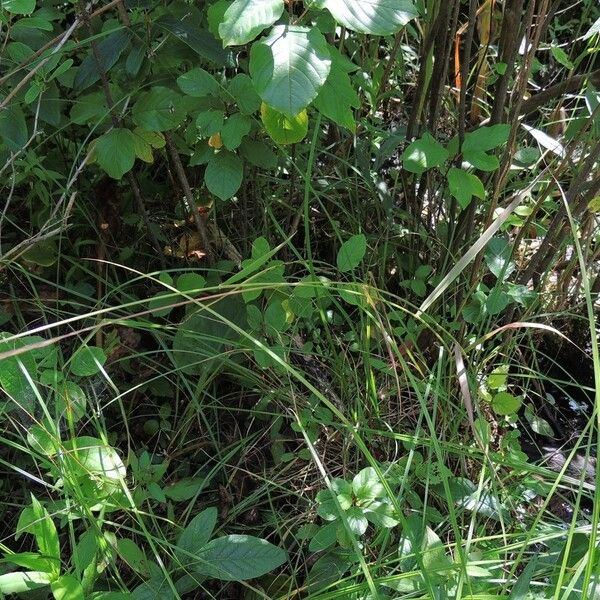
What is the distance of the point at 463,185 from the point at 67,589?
2.89ft

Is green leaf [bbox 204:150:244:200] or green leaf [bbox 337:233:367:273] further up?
green leaf [bbox 204:150:244:200]

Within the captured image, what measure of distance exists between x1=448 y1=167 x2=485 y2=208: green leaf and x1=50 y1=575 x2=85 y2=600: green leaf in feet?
2.77

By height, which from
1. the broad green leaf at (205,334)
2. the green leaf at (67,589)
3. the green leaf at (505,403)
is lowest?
the green leaf at (505,403)

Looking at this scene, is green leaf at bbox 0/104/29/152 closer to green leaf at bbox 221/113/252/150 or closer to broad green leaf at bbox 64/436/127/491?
green leaf at bbox 221/113/252/150

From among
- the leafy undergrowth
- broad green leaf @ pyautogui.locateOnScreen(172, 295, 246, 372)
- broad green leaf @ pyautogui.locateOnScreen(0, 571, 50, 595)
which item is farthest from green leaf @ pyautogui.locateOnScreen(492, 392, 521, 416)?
broad green leaf @ pyautogui.locateOnScreen(0, 571, 50, 595)

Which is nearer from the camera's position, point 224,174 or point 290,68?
point 290,68

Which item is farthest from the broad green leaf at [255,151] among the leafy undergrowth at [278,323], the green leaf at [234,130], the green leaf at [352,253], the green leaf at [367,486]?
the green leaf at [367,486]

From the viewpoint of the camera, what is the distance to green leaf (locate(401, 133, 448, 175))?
128 cm

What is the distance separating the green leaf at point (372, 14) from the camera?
899mm

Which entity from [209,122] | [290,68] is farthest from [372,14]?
[209,122]

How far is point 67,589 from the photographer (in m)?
0.91

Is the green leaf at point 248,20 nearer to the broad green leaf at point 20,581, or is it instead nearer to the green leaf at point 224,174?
the green leaf at point 224,174

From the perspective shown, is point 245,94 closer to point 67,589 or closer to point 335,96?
point 335,96

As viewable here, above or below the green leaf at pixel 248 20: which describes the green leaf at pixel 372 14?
below
